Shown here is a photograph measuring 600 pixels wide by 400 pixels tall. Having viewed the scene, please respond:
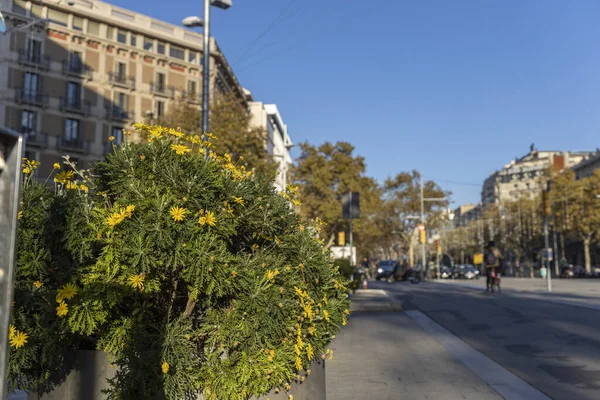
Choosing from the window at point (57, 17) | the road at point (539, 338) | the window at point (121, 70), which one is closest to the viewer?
the road at point (539, 338)

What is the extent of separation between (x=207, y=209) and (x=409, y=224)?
62505 millimetres

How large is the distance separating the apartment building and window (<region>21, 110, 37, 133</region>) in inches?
2.6

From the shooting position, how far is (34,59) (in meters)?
43.5

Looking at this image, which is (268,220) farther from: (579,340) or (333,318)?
(579,340)

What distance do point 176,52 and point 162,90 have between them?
12.6ft

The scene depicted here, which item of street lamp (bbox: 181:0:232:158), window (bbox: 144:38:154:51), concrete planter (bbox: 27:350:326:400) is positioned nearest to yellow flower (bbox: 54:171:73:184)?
concrete planter (bbox: 27:350:326:400)

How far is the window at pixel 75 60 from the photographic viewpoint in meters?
45.8

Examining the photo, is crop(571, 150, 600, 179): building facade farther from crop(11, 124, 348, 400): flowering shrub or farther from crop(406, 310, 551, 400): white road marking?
crop(11, 124, 348, 400): flowering shrub

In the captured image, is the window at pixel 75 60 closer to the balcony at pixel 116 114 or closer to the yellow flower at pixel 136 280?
the balcony at pixel 116 114

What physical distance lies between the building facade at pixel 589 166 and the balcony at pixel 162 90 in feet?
206

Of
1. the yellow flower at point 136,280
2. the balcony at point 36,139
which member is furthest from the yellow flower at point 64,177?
the balcony at point 36,139

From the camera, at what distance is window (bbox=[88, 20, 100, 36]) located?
46.8 meters

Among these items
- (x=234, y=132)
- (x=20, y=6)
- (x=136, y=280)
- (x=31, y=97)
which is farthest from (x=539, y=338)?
(x=20, y=6)

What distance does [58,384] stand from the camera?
325 centimetres
